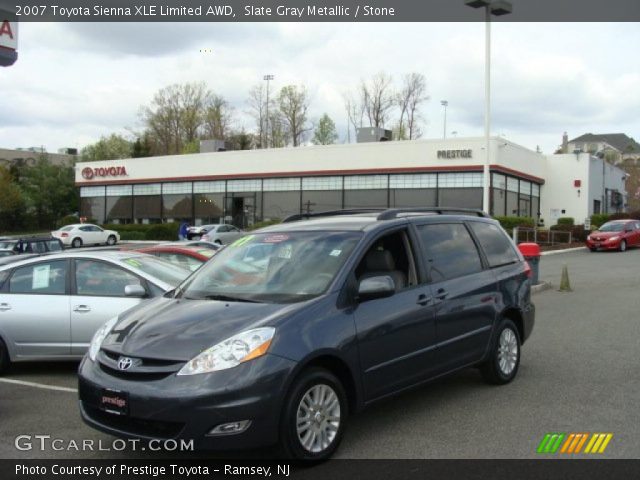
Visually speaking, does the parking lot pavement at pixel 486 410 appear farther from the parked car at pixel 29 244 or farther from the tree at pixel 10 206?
the tree at pixel 10 206

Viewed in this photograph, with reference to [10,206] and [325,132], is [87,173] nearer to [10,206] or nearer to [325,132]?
[10,206]

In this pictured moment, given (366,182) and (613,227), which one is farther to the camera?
(366,182)

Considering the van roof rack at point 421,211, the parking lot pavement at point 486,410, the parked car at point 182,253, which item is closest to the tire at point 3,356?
the parking lot pavement at point 486,410

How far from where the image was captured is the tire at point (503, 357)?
21.6 feet

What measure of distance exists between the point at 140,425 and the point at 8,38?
313 inches

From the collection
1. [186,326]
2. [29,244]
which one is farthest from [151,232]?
[186,326]

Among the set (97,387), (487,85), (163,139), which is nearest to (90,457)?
(97,387)

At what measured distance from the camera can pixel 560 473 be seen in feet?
14.5

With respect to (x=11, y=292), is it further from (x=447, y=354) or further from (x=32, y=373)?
(x=447, y=354)

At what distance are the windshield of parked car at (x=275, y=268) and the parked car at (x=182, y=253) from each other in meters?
4.40

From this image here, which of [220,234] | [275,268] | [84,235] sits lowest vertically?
[84,235]

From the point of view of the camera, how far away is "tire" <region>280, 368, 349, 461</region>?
4.31 meters

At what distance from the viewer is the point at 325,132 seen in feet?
230

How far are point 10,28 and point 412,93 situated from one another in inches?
2529
